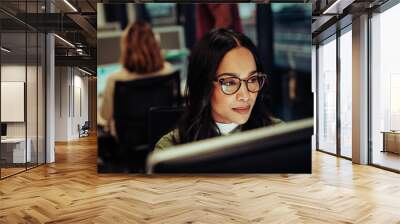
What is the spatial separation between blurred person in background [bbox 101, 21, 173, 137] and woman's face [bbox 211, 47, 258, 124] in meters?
0.87

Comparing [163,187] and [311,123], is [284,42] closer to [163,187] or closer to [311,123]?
[311,123]

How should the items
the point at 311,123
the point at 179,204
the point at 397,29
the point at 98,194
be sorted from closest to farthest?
1. the point at 179,204
2. the point at 98,194
3. the point at 311,123
4. the point at 397,29

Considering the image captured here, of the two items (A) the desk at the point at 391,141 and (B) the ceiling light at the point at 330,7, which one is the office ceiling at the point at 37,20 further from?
(A) the desk at the point at 391,141

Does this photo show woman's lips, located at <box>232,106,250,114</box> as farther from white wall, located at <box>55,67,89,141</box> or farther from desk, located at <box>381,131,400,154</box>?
white wall, located at <box>55,67,89,141</box>

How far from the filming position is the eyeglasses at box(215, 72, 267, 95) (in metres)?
6.25

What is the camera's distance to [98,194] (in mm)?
5227

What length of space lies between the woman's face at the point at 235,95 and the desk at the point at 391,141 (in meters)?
2.84

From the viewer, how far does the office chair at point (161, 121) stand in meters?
6.41

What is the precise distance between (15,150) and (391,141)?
6787mm

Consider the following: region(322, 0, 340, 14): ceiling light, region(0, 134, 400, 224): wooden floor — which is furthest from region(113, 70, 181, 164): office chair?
region(322, 0, 340, 14): ceiling light


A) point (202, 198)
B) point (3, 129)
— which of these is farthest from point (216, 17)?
point (3, 129)

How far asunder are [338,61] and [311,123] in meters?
3.74

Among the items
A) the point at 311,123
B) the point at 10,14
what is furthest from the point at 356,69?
the point at 10,14

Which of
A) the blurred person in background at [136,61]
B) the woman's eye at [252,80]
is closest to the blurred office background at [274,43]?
the blurred person in background at [136,61]
